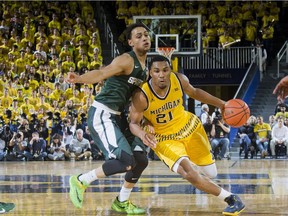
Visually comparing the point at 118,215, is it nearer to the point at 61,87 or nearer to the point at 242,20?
the point at 61,87

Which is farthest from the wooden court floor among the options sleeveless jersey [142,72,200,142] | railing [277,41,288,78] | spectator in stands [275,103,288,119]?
railing [277,41,288,78]

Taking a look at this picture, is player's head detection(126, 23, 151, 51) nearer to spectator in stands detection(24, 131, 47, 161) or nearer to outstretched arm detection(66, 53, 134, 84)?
outstretched arm detection(66, 53, 134, 84)

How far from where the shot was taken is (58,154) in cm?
1667

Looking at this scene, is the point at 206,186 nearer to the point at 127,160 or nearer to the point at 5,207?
the point at 127,160

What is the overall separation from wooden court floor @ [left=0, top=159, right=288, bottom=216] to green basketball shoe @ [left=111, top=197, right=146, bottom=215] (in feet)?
0.29

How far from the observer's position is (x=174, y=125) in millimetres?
7133

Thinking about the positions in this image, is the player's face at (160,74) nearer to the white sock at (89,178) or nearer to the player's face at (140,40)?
the player's face at (140,40)

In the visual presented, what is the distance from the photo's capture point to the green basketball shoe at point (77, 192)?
694 centimetres

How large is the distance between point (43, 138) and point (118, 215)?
992 centimetres

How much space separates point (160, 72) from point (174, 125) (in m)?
0.58

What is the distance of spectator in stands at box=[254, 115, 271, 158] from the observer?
16.6 metres

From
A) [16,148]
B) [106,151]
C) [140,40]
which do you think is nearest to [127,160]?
[106,151]

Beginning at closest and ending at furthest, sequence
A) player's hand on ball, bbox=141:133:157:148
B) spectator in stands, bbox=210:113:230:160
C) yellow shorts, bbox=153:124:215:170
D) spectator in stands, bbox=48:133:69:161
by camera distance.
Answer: player's hand on ball, bbox=141:133:157:148, yellow shorts, bbox=153:124:215:170, spectator in stands, bbox=210:113:230:160, spectator in stands, bbox=48:133:69:161

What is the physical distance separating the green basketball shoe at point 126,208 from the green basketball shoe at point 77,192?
45 centimetres
